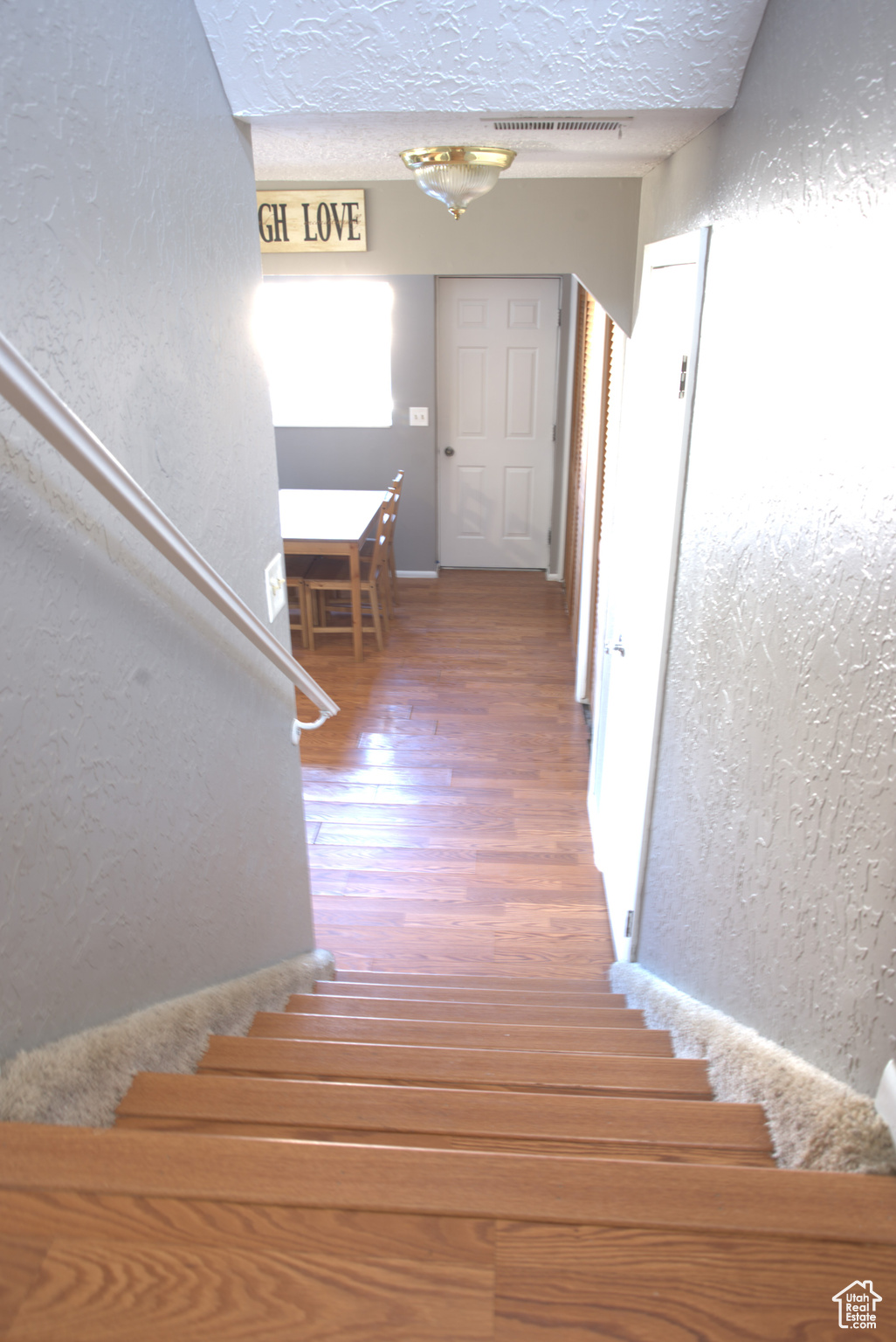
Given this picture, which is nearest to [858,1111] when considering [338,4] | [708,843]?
[708,843]

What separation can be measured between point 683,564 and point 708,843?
0.59m

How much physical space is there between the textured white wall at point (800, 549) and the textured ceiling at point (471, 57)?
0.11 m

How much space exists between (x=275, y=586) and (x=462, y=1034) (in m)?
1.07

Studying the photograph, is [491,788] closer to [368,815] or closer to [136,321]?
[368,815]

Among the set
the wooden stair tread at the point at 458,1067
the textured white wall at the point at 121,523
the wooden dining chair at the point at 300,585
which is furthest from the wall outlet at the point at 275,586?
the wooden dining chair at the point at 300,585

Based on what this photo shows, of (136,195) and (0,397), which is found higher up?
(136,195)

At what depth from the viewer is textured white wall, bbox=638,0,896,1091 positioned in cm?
103

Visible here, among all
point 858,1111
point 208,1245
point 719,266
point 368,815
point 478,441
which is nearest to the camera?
point 208,1245

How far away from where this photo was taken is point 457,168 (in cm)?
194

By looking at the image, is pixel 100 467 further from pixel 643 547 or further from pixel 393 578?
pixel 393 578

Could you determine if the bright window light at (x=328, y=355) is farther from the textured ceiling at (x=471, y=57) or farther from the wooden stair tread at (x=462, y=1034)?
the wooden stair tread at (x=462, y=1034)

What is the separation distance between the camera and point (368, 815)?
3582mm

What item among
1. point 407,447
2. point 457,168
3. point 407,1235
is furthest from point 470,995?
point 407,447

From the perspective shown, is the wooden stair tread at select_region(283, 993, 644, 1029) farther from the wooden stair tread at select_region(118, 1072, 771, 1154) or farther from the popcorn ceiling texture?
the popcorn ceiling texture
